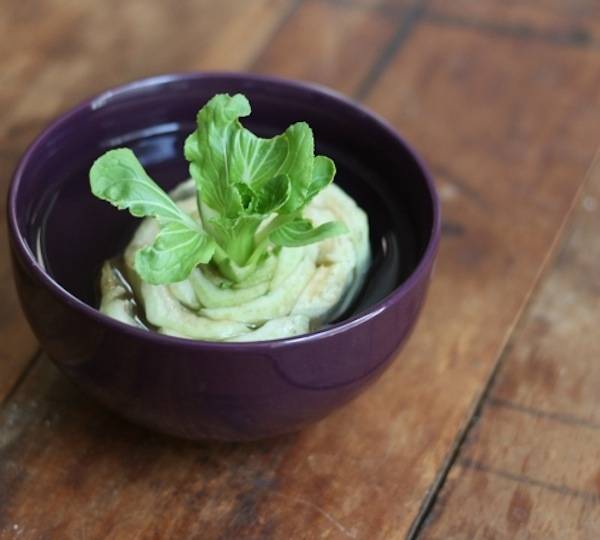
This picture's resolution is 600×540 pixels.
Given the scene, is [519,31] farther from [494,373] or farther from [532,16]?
[494,373]

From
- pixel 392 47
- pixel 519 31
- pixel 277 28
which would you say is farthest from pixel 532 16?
pixel 277 28

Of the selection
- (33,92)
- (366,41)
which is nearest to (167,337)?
(33,92)

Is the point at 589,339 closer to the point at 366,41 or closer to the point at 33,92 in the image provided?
the point at 366,41

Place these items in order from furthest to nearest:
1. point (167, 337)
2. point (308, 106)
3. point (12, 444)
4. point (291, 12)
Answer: point (291, 12)
point (308, 106)
point (12, 444)
point (167, 337)

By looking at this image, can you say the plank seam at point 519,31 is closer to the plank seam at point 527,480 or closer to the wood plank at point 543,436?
the wood plank at point 543,436

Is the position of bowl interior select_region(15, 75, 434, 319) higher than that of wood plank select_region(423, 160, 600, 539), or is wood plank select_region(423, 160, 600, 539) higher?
bowl interior select_region(15, 75, 434, 319)

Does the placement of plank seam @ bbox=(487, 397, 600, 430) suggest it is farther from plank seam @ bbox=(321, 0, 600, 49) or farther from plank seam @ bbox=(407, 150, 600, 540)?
plank seam @ bbox=(321, 0, 600, 49)

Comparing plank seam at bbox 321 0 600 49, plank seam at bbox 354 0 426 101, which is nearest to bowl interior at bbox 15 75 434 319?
plank seam at bbox 354 0 426 101
